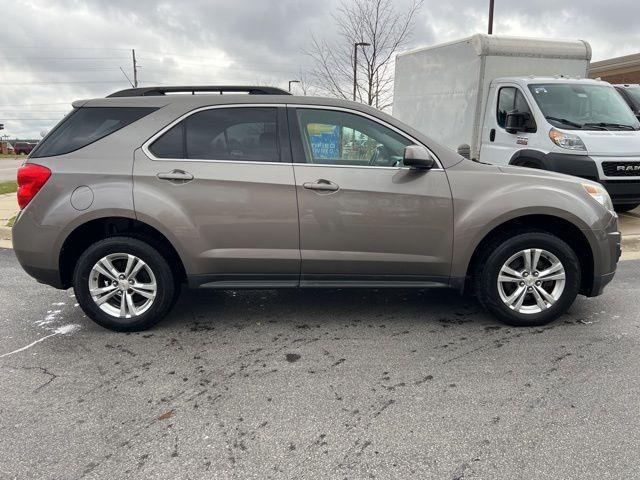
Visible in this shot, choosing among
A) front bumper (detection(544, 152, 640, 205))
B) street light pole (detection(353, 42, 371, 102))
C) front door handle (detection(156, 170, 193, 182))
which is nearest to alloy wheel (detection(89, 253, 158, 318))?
front door handle (detection(156, 170, 193, 182))

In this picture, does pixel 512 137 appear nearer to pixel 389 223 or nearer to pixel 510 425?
pixel 389 223

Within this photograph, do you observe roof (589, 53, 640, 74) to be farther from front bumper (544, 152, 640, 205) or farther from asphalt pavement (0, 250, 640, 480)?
asphalt pavement (0, 250, 640, 480)

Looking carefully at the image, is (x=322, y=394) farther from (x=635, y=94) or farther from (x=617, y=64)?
(x=617, y=64)

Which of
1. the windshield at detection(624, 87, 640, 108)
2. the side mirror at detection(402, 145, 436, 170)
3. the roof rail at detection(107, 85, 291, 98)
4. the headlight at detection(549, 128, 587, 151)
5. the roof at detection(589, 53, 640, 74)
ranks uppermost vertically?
the roof at detection(589, 53, 640, 74)

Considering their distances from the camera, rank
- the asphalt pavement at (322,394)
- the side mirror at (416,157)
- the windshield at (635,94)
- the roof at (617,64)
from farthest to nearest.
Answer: the roof at (617,64), the windshield at (635,94), the side mirror at (416,157), the asphalt pavement at (322,394)

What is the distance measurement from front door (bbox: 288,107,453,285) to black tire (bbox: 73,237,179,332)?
3.42 feet

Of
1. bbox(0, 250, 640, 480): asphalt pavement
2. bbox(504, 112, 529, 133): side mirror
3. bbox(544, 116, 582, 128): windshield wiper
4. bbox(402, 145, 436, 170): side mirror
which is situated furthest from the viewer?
bbox(504, 112, 529, 133): side mirror

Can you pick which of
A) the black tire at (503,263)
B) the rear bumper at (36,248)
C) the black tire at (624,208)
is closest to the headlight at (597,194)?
the black tire at (503,263)

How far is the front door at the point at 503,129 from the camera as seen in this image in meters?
7.25

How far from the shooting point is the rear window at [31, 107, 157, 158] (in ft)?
12.4

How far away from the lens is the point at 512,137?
24.5ft

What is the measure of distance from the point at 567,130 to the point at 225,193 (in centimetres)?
517

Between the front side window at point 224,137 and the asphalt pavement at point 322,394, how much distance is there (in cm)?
136

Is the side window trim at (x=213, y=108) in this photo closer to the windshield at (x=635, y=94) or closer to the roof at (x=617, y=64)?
the windshield at (x=635, y=94)
